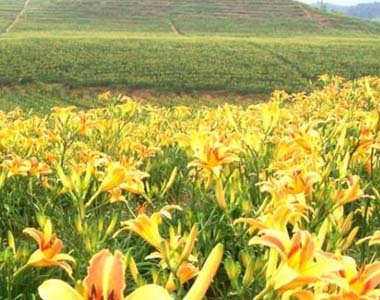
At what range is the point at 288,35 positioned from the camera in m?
50.4

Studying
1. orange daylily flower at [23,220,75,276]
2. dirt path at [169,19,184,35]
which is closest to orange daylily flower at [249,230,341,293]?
orange daylily flower at [23,220,75,276]

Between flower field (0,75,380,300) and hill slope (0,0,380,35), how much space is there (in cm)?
4764

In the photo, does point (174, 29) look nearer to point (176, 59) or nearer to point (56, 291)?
point (176, 59)

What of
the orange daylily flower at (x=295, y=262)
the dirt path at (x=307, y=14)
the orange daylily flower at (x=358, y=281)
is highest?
the orange daylily flower at (x=295, y=262)

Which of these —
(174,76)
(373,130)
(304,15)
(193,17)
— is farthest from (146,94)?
(304,15)

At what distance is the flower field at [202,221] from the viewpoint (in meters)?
1.14

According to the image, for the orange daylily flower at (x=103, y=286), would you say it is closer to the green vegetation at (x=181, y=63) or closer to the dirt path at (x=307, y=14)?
the green vegetation at (x=181, y=63)

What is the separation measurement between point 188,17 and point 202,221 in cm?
5644

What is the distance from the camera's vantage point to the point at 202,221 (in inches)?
89.3

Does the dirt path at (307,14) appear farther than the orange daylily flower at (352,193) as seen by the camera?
Yes

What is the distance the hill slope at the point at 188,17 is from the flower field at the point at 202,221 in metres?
47.6

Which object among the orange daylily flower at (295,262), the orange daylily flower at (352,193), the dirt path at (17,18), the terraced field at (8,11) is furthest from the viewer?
the terraced field at (8,11)

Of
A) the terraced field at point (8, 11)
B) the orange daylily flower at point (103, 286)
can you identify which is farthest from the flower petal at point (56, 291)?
the terraced field at point (8, 11)

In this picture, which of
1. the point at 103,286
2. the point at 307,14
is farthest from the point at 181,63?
the point at 307,14
